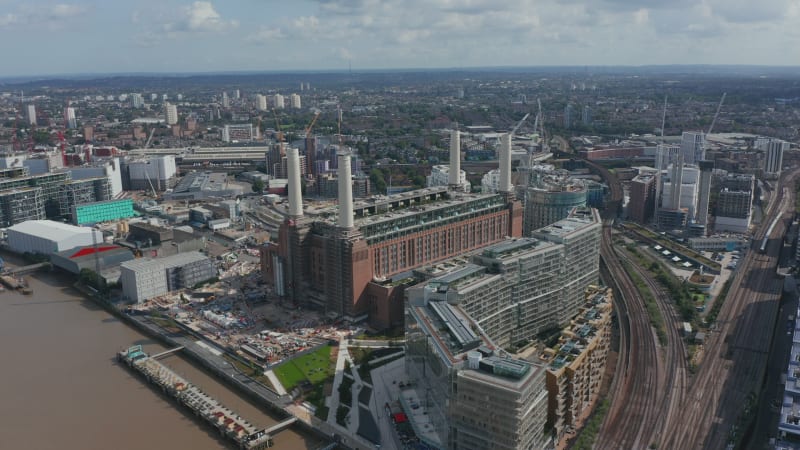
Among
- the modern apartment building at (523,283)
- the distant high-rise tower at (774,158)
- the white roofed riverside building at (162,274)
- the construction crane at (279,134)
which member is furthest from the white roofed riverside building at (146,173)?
the distant high-rise tower at (774,158)

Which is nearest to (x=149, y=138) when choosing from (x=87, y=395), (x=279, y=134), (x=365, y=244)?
(x=279, y=134)

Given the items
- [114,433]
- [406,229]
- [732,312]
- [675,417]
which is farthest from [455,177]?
[114,433]

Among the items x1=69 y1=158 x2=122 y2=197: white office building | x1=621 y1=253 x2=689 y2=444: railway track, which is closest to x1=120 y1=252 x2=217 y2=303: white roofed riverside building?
x1=69 y1=158 x2=122 y2=197: white office building

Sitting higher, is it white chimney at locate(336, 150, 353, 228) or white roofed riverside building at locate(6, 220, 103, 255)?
white chimney at locate(336, 150, 353, 228)

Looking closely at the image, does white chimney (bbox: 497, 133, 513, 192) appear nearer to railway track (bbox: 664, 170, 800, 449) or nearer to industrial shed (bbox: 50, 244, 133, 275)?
railway track (bbox: 664, 170, 800, 449)

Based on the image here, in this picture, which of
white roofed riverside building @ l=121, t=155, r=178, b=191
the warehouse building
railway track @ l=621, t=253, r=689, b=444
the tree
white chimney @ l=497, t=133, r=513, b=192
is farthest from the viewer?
white roofed riverside building @ l=121, t=155, r=178, b=191

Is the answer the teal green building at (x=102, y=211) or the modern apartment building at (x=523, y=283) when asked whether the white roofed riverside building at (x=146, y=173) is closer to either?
the teal green building at (x=102, y=211)

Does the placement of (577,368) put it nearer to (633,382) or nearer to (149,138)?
(633,382)
